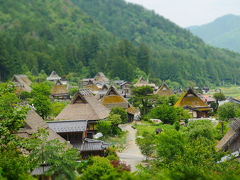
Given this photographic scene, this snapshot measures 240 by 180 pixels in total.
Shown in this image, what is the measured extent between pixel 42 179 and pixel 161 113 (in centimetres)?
2651

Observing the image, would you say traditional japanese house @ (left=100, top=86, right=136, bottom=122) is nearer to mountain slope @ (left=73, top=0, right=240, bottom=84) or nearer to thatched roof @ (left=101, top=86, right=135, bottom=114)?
thatched roof @ (left=101, top=86, right=135, bottom=114)

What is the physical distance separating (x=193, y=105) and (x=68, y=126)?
1077 inches

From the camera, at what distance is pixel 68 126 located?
2528 centimetres

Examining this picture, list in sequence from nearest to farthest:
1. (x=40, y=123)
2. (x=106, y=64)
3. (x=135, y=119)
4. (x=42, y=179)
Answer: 1. (x=42, y=179)
2. (x=40, y=123)
3. (x=135, y=119)
4. (x=106, y=64)

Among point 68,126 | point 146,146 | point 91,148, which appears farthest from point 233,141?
point 68,126

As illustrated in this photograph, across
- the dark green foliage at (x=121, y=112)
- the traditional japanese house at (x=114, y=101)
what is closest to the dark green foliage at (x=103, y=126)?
the dark green foliage at (x=121, y=112)

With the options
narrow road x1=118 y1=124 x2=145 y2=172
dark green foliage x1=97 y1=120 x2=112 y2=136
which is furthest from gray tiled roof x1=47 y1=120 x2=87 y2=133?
dark green foliage x1=97 y1=120 x2=112 y2=136

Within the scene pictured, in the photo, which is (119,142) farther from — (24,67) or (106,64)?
(106,64)

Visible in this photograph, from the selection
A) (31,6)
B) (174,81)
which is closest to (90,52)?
(174,81)

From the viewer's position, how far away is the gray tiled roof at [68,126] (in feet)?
81.1

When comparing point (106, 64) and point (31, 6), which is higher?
A: point (31, 6)

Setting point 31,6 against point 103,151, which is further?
point 31,6

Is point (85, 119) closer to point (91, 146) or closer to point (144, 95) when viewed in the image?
point (91, 146)

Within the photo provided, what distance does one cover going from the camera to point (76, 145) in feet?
80.5
